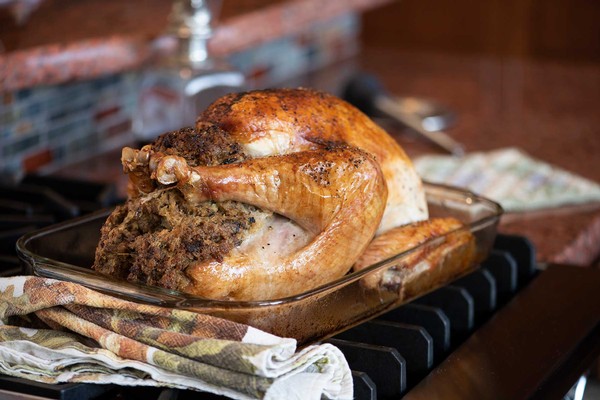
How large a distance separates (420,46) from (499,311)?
3.64m

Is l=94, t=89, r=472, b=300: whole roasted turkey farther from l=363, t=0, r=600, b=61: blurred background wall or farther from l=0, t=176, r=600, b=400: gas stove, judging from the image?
l=363, t=0, r=600, b=61: blurred background wall

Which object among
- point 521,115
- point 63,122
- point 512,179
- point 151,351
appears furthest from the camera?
point 521,115

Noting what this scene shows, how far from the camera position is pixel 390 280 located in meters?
1.10

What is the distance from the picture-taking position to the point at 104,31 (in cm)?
209

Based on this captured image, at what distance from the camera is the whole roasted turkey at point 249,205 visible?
0.95 metres

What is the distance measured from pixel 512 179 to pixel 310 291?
1.04 metres

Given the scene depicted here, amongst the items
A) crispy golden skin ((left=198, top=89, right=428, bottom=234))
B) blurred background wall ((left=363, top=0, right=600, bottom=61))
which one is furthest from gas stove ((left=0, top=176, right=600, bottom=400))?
blurred background wall ((left=363, top=0, right=600, bottom=61))

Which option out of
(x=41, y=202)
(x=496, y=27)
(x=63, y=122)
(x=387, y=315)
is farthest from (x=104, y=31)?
(x=496, y=27)

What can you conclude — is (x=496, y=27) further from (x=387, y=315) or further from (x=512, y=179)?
(x=387, y=315)

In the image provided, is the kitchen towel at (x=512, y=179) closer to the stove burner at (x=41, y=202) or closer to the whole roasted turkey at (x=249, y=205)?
the stove burner at (x=41, y=202)

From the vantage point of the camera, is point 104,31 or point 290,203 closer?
point 290,203

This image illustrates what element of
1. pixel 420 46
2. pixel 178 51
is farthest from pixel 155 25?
pixel 420 46

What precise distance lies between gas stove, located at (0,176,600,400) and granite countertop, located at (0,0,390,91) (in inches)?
17.3

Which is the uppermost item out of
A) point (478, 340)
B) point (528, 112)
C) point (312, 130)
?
point (312, 130)
